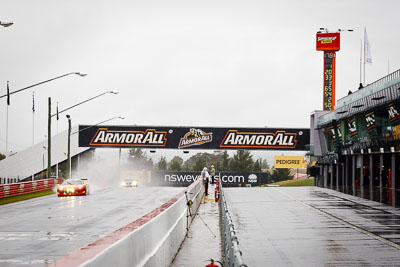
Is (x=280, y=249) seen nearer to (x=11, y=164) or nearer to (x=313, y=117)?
(x=313, y=117)

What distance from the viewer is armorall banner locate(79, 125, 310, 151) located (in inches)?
2849

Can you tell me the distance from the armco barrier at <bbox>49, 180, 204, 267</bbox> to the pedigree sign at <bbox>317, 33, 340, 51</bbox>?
7324 cm

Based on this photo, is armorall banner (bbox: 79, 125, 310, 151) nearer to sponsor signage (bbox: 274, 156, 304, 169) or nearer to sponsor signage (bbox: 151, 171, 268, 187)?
sponsor signage (bbox: 151, 171, 268, 187)

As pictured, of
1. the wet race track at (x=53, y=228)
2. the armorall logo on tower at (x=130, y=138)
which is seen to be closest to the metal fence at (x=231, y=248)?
the wet race track at (x=53, y=228)

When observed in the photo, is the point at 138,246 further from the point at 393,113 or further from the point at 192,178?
the point at 192,178

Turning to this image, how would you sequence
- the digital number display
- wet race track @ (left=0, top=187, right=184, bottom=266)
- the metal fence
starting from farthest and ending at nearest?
the digital number display → wet race track @ (left=0, top=187, right=184, bottom=266) → the metal fence

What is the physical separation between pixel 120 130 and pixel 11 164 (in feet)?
43.6

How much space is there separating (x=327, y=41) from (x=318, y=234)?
70.6 m

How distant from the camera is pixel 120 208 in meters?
28.7

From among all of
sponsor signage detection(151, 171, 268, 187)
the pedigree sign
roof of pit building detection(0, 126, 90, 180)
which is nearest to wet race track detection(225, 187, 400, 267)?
roof of pit building detection(0, 126, 90, 180)

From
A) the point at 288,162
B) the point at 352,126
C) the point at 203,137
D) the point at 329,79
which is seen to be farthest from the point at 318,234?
the point at 288,162

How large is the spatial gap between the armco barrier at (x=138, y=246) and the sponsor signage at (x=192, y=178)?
6838 cm

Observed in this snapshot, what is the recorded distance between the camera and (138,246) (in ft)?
26.5

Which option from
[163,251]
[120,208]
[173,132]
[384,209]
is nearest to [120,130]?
[173,132]
